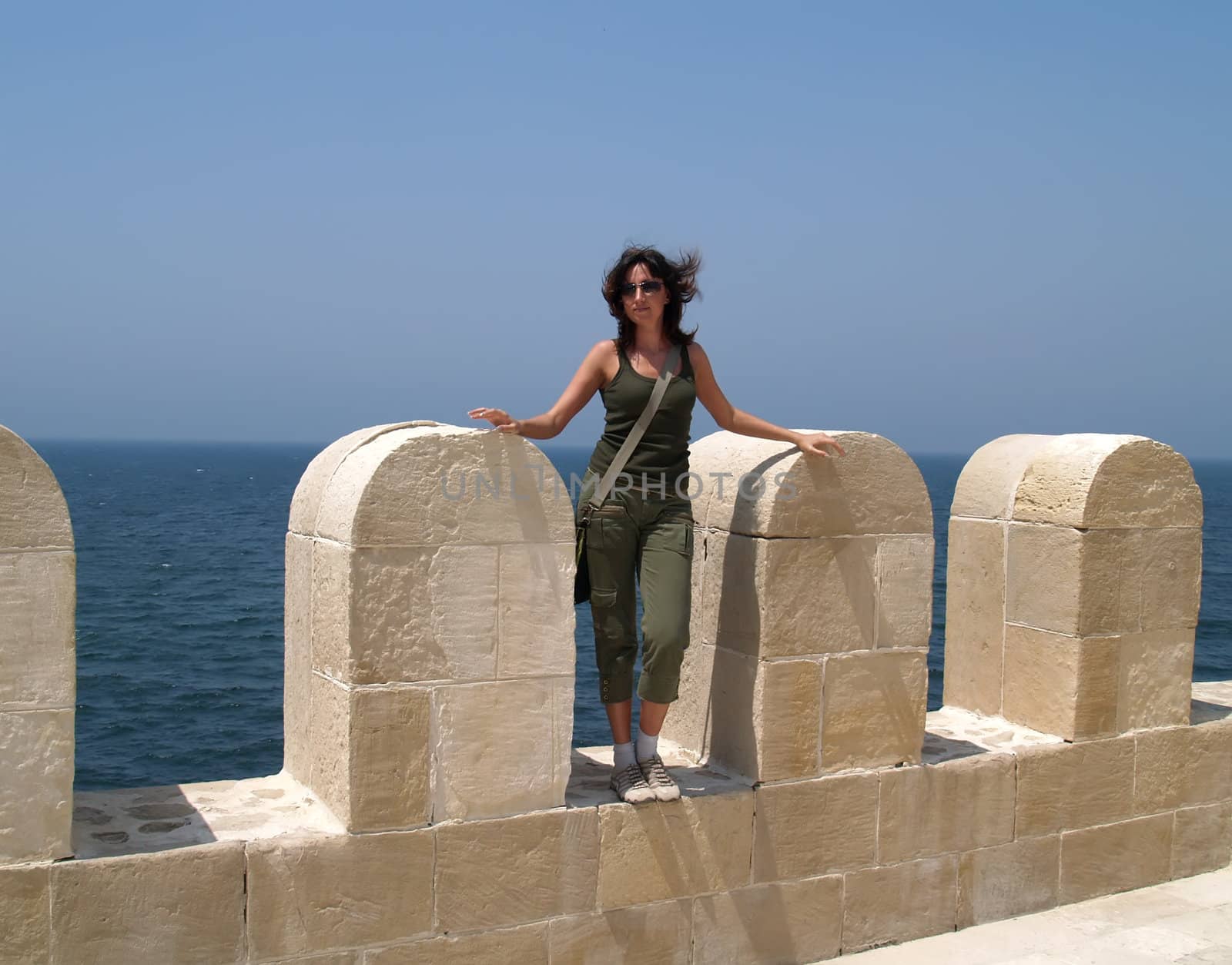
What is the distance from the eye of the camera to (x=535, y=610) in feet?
14.0

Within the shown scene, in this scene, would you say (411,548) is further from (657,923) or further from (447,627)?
(657,923)

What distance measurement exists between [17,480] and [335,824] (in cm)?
147

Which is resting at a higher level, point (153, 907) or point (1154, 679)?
point (1154, 679)

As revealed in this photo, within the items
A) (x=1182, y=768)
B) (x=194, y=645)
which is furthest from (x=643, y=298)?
(x=194, y=645)

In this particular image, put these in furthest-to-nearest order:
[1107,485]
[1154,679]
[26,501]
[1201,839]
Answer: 1. [1201,839]
2. [1154,679]
3. [1107,485]
4. [26,501]

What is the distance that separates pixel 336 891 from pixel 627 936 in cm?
109

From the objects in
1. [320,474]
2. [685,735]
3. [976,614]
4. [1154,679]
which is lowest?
[685,735]

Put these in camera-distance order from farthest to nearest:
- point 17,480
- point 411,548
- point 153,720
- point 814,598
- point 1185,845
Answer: point 153,720, point 1185,845, point 814,598, point 411,548, point 17,480

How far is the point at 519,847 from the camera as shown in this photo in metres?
4.27

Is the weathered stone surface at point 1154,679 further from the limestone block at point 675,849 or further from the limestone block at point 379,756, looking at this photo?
the limestone block at point 379,756

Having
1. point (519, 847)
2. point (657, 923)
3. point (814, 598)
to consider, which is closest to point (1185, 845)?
point (814, 598)

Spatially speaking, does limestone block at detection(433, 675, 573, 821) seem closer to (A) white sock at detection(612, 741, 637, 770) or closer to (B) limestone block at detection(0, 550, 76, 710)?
(A) white sock at detection(612, 741, 637, 770)

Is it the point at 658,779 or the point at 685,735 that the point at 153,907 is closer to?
the point at 658,779

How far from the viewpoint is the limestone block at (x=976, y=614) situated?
19.7ft
